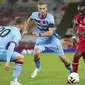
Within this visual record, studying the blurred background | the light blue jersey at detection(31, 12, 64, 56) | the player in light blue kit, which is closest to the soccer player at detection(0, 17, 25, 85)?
the player in light blue kit

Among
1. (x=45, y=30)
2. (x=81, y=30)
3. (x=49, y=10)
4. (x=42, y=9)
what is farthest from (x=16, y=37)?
(x=49, y=10)

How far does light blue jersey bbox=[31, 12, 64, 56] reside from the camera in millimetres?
10453

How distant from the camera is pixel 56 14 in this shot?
95.5ft

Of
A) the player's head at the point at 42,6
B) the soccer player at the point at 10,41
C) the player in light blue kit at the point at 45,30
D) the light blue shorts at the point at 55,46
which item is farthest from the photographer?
the light blue shorts at the point at 55,46

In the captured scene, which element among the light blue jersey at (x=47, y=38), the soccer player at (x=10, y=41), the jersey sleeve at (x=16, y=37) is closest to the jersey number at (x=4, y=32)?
the soccer player at (x=10, y=41)

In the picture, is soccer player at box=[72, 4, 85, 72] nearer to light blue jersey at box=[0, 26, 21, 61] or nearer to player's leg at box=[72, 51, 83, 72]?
player's leg at box=[72, 51, 83, 72]

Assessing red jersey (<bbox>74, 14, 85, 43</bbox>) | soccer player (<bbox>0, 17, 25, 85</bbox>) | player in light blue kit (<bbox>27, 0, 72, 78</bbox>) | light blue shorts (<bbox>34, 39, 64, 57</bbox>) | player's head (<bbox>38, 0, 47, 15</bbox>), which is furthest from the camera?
light blue shorts (<bbox>34, 39, 64, 57</bbox>)

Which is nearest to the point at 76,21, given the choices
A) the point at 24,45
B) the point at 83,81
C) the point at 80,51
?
the point at 80,51

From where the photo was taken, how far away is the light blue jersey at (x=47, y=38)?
34.3 feet

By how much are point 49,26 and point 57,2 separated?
19.1 m

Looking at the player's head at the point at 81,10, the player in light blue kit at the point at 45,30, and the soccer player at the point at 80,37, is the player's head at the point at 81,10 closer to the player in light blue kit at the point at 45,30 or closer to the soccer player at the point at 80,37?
the soccer player at the point at 80,37

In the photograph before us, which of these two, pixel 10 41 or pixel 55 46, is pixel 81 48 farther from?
pixel 10 41

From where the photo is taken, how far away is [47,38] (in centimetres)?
1102

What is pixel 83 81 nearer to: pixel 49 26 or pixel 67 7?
pixel 49 26
